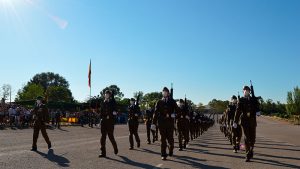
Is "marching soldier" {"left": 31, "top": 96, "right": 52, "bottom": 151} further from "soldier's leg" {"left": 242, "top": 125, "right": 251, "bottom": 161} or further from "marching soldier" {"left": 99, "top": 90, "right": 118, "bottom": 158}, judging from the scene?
"soldier's leg" {"left": 242, "top": 125, "right": 251, "bottom": 161}

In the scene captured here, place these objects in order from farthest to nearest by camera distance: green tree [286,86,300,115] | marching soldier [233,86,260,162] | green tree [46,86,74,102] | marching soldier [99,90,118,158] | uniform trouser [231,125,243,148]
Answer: green tree [46,86,74,102] < green tree [286,86,300,115] < uniform trouser [231,125,243,148] < marching soldier [99,90,118,158] < marching soldier [233,86,260,162]

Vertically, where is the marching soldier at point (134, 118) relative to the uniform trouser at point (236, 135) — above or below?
above

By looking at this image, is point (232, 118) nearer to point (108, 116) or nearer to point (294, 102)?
point (108, 116)

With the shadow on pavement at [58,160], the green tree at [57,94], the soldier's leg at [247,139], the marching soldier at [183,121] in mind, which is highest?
the green tree at [57,94]

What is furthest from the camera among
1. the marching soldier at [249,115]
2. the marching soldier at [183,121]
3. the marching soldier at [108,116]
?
the marching soldier at [183,121]

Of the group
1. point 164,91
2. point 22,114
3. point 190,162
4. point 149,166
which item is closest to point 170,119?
point 164,91

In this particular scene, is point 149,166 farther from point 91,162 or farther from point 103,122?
point 103,122

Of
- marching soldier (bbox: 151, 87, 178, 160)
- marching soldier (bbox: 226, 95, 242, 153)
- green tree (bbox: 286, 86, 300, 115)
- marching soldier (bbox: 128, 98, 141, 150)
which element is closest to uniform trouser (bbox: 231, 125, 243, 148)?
marching soldier (bbox: 226, 95, 242, 153)

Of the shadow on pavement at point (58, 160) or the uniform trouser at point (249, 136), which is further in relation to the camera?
the uniform trouser at point (249, 136)

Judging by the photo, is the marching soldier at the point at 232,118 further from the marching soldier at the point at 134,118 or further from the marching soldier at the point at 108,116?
the marching soldier at the point at 108,116

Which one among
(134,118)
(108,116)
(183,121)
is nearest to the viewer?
(108,116)

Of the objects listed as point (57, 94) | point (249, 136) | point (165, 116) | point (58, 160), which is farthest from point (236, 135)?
point (57, 94)

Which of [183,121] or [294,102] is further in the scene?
[294,102]

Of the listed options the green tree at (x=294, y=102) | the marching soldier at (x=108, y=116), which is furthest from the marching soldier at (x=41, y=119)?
the green tree at (x=294, y=102)
